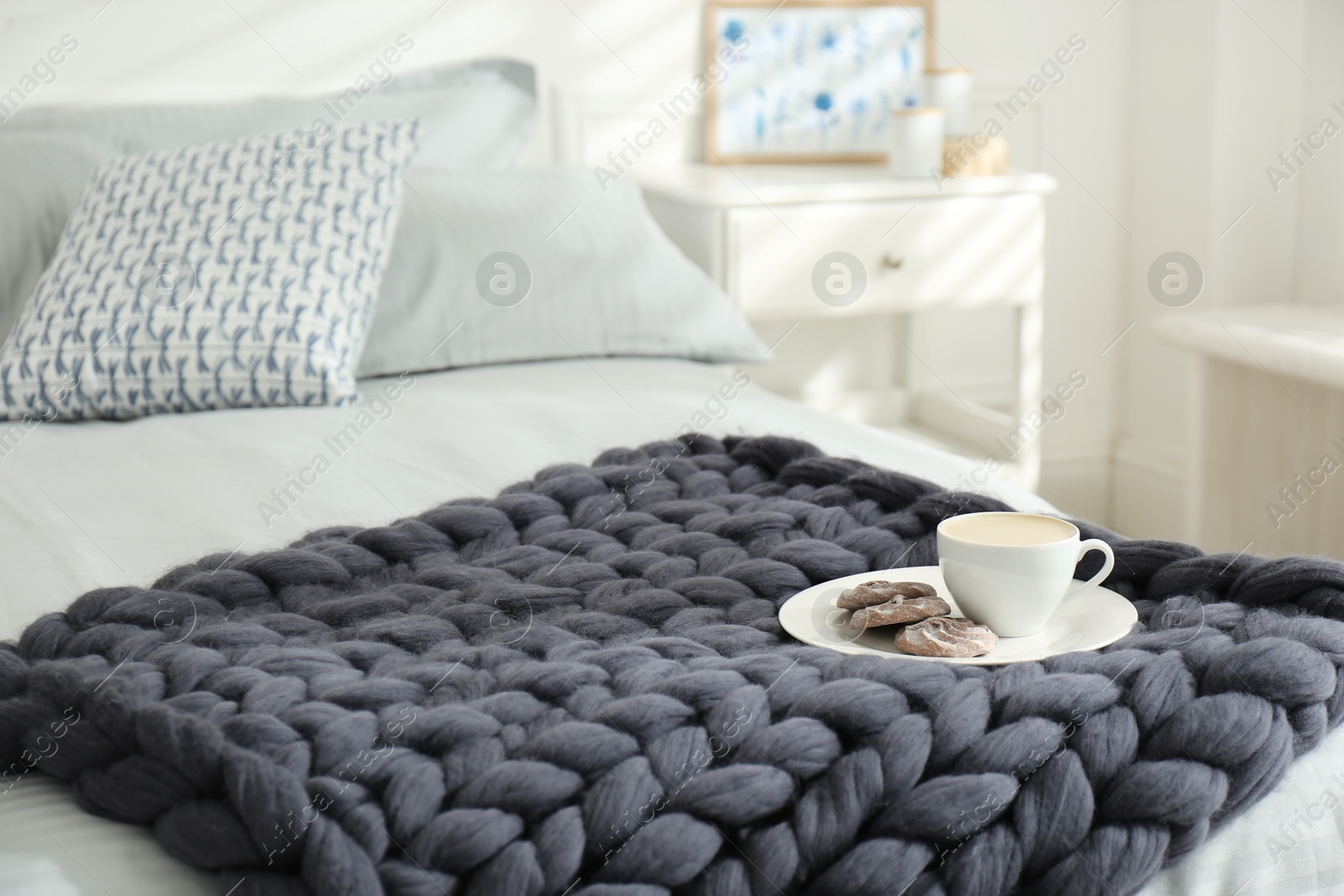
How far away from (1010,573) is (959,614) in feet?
0.19

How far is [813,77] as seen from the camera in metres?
2.38

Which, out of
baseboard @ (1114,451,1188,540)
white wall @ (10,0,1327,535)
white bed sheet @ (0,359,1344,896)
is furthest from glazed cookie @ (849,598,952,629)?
baseboard @ (1114,451,1188,540)

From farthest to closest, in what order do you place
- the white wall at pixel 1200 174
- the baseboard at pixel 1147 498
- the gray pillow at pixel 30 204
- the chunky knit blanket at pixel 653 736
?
the baseboard at pixel 1147 498
the white wall at pixel 1200 174
the gray pillow at pixel 30 204
the chunky knit blanket at pixel 653 736

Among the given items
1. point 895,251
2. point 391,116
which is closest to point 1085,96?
point 895,251

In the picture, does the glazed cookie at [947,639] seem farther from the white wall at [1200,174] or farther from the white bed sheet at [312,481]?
the white wall at [1200,174]

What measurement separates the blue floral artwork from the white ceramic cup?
1762mm

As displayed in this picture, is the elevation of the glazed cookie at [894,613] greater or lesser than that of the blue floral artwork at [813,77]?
lesser

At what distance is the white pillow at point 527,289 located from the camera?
1.55m

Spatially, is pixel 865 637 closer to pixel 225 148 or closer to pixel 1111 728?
pixel 1111 728

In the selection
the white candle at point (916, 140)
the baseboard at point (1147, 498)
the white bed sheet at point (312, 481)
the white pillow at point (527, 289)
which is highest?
the white candle at point (916, 140)

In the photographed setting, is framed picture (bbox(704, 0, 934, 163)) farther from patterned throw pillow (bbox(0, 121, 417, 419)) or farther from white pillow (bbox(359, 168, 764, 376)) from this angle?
patterned throw pillow (bbox(0, 121, 417, 419))

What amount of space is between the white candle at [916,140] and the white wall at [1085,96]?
17.8 inches

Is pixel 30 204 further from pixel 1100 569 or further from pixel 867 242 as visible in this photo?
pixel 1100 569

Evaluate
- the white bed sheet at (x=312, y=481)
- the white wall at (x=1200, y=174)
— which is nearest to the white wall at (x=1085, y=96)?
the white wall at (x=1200, y=174)
